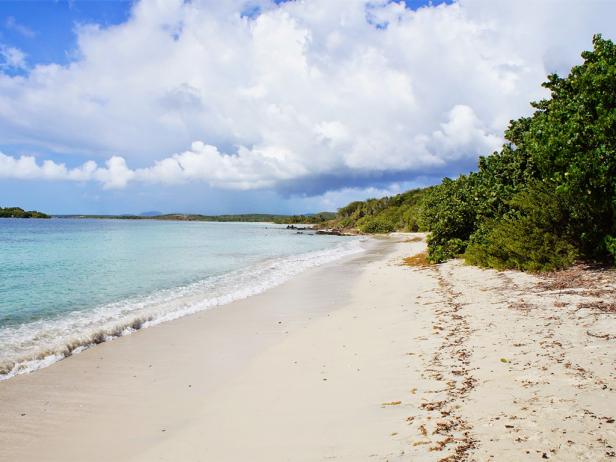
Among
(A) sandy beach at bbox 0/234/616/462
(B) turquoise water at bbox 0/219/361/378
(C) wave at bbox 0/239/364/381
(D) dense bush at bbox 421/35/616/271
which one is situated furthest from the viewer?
(D) dense bush at bbox 421/35/616/271

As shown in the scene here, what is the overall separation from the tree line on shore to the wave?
11.2 m

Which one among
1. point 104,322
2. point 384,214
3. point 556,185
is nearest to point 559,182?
point 556,185

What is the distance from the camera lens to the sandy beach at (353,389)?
4.69m

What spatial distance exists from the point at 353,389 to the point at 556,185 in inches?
510

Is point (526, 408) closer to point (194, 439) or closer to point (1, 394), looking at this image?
point (194, 439)

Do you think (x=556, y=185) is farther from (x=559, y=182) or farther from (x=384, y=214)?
(x=384, y=214)

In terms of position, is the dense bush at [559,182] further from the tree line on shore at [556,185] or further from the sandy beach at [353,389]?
the sandy beach at [353,389]

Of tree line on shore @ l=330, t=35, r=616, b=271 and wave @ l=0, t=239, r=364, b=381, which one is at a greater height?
tree line on shore @ l=330, t=35, r=616, b=271

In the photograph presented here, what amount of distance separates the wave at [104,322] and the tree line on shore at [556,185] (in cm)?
1116

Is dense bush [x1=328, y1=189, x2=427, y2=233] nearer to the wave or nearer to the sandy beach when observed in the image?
the wave

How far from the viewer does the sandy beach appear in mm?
4691

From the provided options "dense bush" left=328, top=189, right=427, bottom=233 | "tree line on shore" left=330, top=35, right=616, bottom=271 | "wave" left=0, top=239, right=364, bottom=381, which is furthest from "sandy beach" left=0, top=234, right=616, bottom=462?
"dense bush" left=328, top=189, right=427, bottom=233

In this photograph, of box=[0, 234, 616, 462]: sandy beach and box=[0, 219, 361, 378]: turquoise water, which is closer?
box=[0, 234, 616, 462]: sandy beach

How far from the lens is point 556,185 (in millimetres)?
15422
